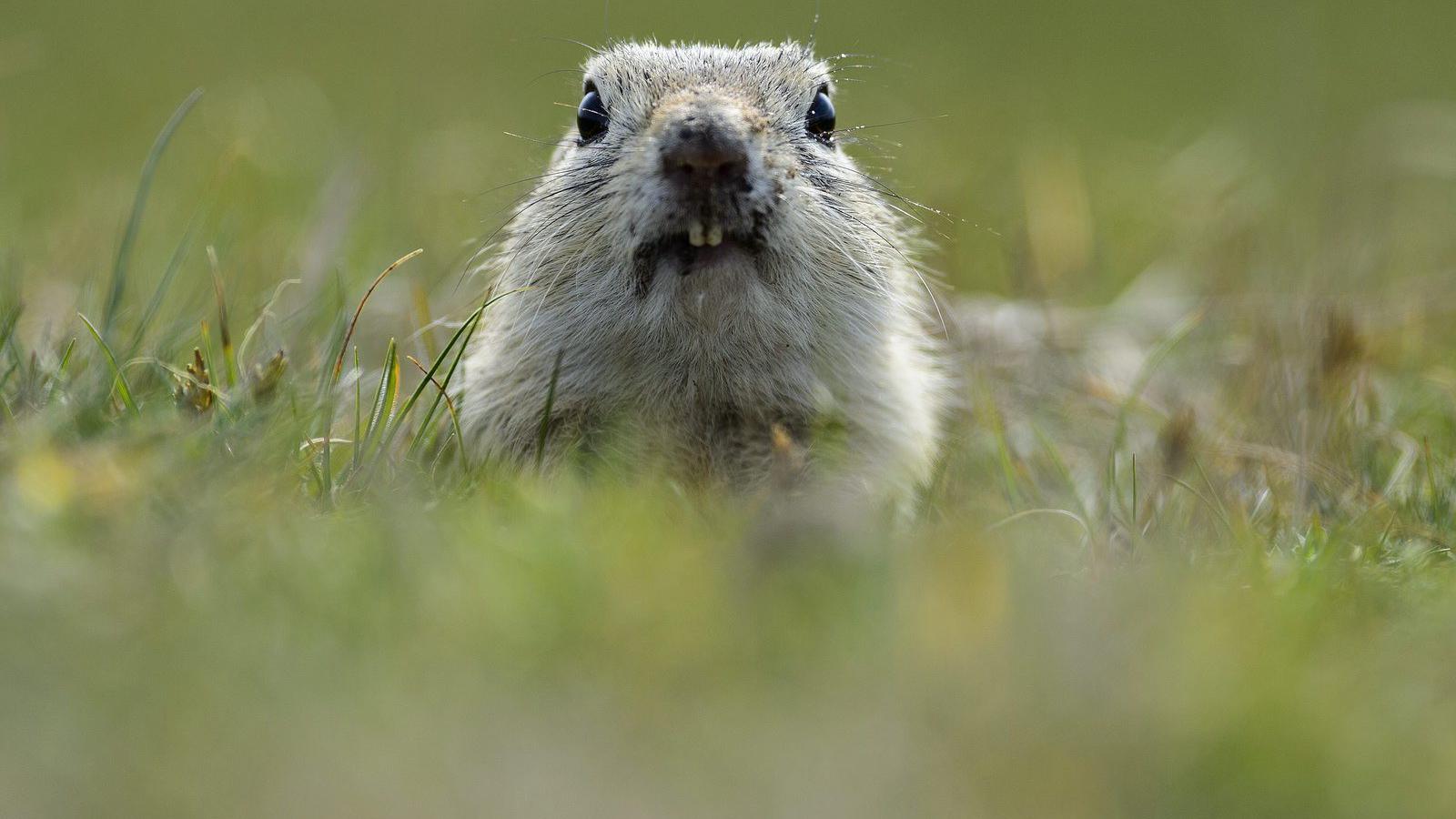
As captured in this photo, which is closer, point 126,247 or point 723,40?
point 126,247

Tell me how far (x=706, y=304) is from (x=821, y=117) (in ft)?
4.11

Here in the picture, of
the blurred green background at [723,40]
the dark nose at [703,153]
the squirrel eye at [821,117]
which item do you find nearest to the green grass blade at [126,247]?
the blurred green background at [723,40]

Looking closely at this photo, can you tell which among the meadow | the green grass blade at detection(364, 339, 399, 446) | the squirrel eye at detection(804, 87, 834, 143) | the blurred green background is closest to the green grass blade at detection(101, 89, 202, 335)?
the meadow

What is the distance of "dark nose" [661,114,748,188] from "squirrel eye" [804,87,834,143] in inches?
41.2

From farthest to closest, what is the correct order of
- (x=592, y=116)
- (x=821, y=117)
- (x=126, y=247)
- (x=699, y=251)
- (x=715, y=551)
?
1. (x=821, y=117)
2. (x=592, y=116)
3. (x=126, y=247)
4. (x=699, y=251)
5. (x=715, y=551)

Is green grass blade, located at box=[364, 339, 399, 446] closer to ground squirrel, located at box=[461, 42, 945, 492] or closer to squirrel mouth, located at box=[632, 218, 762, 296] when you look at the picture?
ground squirrel, located at box=[461, 42, 945, 492]

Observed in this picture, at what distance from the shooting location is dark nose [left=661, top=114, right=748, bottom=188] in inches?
146

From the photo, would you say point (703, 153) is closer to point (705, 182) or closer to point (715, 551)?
point (705, 182)

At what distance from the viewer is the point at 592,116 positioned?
15.4 ft

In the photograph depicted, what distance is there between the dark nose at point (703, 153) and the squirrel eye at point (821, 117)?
1.05 meters

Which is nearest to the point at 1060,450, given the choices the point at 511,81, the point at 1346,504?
the point at 1346,504

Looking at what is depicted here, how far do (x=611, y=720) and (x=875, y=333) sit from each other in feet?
7.34

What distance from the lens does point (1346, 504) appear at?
4363 millimetres

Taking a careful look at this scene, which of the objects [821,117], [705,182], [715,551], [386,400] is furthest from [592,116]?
[715,551]
